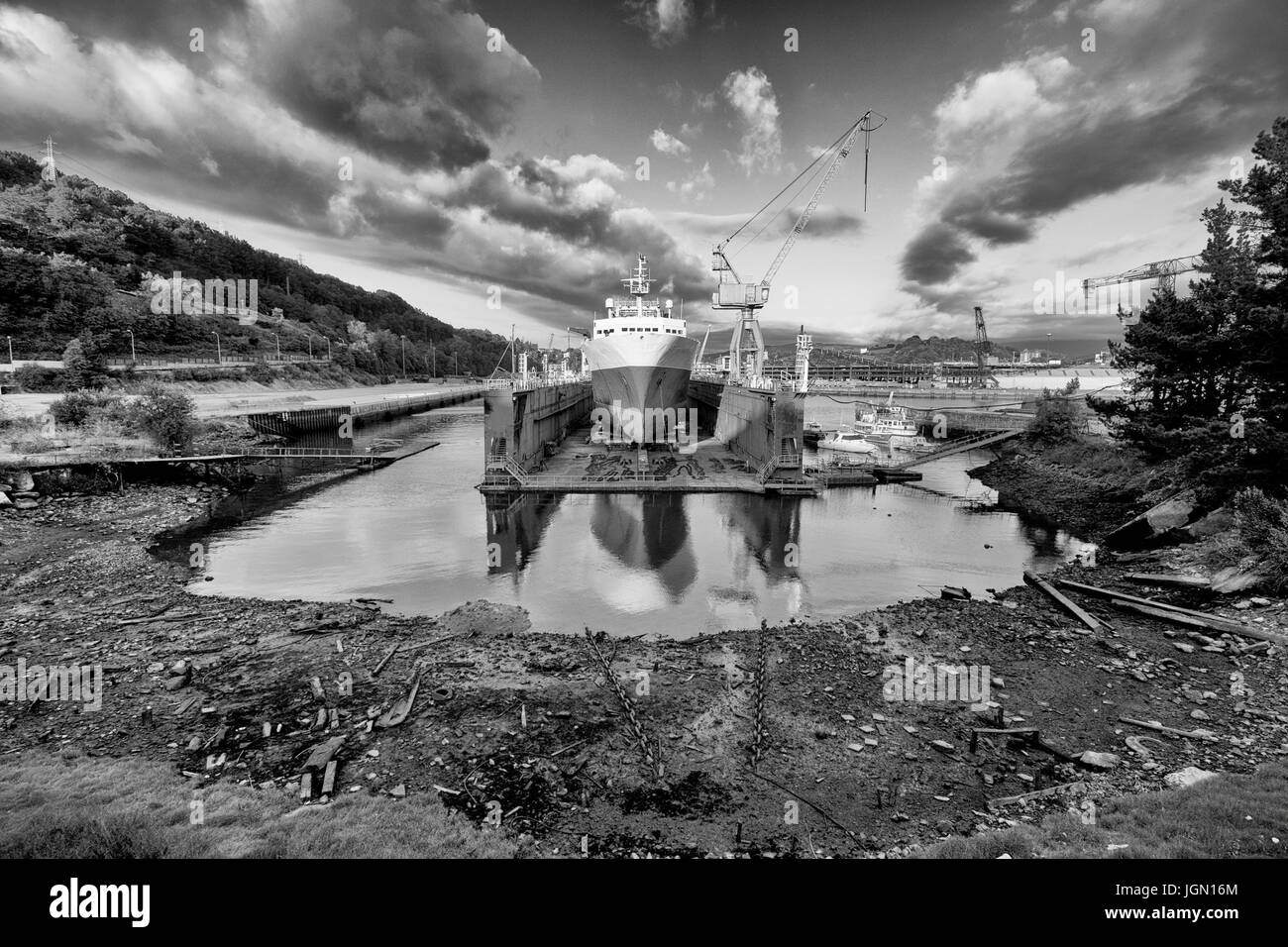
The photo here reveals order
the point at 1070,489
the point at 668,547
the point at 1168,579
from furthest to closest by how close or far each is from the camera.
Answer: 1. the point at 1070,489
2. the point at 668,547
3. the point at 1168,579

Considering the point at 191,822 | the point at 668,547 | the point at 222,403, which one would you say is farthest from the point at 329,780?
the point at 222,403

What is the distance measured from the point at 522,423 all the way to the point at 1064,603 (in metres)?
30.7

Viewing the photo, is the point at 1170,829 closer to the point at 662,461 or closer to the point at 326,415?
the point at 662,461

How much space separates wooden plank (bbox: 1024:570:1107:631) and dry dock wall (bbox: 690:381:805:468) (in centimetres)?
1657

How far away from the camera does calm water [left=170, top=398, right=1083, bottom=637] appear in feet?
59.3

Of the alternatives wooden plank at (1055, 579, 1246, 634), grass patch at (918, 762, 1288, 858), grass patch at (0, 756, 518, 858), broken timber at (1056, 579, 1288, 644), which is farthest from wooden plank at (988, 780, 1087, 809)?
wooden plank at (1055, 579, 1246, 634)

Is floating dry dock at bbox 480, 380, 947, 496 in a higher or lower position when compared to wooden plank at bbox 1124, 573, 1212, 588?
higher

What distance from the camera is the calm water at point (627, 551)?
18078 millimetres

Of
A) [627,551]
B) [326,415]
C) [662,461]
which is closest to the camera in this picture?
[627,551]

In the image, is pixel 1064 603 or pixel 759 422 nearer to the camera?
pixel 1064 603

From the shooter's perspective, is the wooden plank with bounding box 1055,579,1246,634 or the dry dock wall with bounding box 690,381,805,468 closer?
the wooden plank with bounding box 1055,579,1246,634

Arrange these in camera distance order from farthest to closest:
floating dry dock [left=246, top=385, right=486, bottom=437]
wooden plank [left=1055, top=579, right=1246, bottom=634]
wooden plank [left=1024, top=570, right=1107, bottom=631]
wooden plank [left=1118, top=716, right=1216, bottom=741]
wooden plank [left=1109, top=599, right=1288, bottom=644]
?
floating dry dock [left=246, top=385, right=486, bottom=437] → wooden plank [left=1024, top=570, right=1107, bottom=631] → wooden plank [left=1055, top=579, right=1246, bottom=634] → wooden plank [left=1109, top=599, right=1288, bottom=644] → wooden plank [left=1118, top=716, right=1216, bottom=741]

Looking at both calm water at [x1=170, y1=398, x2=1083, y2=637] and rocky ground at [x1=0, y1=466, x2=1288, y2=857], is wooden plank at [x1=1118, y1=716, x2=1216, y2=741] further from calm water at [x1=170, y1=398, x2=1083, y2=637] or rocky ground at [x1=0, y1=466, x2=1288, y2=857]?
calm water at [x1=170, y1=398, x2=1083, y2=637]

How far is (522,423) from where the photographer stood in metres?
37.6
